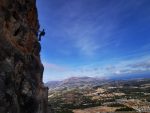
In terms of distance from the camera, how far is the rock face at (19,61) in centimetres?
2966

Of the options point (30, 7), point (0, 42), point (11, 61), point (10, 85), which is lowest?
point (10, 85)

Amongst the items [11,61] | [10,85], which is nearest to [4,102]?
[10,85]

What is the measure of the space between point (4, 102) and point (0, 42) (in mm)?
7378

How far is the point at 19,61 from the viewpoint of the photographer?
116 feet

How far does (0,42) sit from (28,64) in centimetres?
794

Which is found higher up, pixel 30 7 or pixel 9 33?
pixel 30 7

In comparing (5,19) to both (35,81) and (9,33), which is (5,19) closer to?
(9,33)

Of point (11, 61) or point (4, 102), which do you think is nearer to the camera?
point (4, 102)

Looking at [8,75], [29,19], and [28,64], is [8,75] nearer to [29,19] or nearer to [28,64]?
[28,64]

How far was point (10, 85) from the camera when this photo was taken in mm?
30141

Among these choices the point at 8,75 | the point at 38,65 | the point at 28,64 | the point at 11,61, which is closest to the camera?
the point at 8,75

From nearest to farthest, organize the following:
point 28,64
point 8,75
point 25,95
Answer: point 8,75 < point 25,95 < point 28,64

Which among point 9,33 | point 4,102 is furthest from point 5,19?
point 4,102

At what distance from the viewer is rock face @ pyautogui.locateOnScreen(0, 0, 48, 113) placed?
29.7 m
